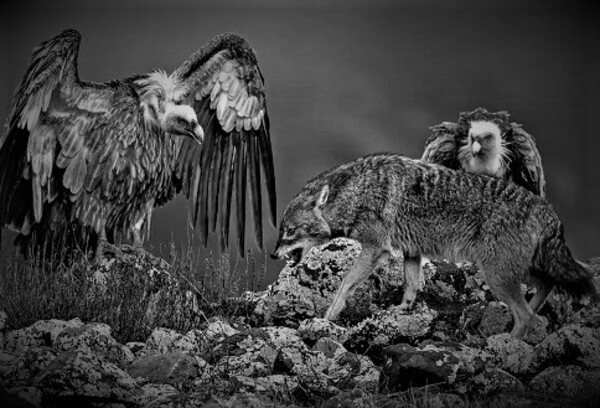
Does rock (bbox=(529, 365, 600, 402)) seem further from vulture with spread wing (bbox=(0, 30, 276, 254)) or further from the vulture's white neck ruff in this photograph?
vulture with spread wing (bbox=(0, 30, 276, 254))

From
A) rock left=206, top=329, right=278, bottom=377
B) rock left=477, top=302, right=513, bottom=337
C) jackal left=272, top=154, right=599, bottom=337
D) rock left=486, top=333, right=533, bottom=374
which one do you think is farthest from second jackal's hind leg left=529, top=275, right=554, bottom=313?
rock left=206, top=329, right=278, bottom=377

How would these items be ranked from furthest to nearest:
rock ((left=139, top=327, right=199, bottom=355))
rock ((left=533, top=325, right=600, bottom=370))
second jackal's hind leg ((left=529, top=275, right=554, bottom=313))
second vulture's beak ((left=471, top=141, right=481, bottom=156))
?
second vulture's beak ((left=471, top=141, right=481, bottom=156)), second jackal's hind leg ((left=529, top=275, right=554, bottom=313)), rock ((left=139, top=327, right=199, bottom=355)), rock ((left=533, top=325, right=600, bottom=370))

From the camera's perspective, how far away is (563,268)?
5.89m

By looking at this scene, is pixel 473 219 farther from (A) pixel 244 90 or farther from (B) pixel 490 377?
(A) pixel 244 90

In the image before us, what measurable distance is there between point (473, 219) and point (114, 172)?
9.98ft

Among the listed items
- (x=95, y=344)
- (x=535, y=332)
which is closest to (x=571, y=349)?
(x=535, y=332)

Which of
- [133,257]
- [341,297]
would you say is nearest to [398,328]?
[341,297]

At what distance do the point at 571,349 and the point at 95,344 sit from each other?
2.66m

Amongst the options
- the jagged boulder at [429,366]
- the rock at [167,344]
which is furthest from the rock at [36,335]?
the jagged boulder at [429,366]

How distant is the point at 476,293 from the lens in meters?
6.93

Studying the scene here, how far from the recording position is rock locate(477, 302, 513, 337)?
646cm

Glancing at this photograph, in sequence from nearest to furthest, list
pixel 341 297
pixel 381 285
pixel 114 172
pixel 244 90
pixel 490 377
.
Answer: pixel 490 377, pixel 341 297, pixel 381 285, pixel 114 172, pixel 244 90

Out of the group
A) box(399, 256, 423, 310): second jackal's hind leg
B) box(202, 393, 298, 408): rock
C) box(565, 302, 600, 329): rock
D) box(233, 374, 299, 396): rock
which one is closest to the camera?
box(202, 393, 298, 408): rock

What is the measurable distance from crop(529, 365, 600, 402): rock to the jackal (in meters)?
1.05
